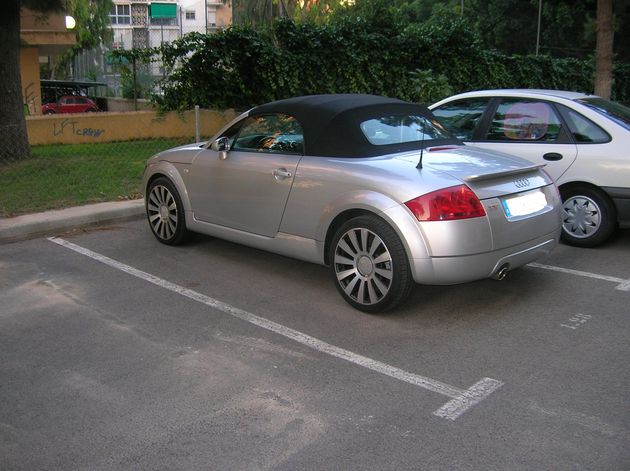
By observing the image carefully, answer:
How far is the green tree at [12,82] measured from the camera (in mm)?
11266

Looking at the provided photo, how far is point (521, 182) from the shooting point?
520cm

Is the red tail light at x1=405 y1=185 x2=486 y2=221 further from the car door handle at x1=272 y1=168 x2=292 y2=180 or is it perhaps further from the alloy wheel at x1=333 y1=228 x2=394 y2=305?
the car door handle at x1=272 y1=168 x2=292 y2=180

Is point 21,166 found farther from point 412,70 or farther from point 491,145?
point 412,70

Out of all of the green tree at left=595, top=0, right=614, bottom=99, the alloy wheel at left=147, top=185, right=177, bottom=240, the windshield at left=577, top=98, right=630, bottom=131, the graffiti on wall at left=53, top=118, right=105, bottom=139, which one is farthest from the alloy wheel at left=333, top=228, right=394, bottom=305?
the green tree at left=595, top=0, right=614, bottom=99

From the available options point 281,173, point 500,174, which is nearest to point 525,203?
point 500,174

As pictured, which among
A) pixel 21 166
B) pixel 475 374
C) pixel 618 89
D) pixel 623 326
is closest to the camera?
pixel 475 374

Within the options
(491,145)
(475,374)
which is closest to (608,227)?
(491,145)

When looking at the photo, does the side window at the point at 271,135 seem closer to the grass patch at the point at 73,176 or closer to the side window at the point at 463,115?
the side window at the point at 463,115

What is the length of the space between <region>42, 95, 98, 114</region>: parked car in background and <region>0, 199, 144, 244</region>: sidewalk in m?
19.6

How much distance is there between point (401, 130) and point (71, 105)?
23697mm

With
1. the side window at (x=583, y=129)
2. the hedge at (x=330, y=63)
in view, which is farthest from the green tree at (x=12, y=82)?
the side window at (x=583, y=129)

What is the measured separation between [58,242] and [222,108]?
725 cm

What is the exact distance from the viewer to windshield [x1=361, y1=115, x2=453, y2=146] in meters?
5.55

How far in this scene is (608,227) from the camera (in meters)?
6.72
